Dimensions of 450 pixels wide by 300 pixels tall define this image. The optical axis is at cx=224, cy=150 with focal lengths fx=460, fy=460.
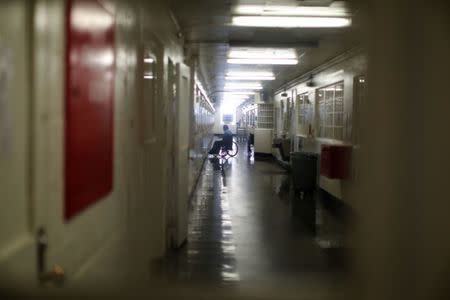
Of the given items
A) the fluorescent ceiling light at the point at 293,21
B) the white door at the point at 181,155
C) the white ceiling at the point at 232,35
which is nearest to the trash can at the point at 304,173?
the white ceiling at the point at 232,35

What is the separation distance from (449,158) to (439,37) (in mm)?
520

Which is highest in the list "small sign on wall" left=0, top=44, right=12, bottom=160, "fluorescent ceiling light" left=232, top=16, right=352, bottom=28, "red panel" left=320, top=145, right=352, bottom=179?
"fluorescent ceiling light" left=232, top=16, right=352, bottom=28

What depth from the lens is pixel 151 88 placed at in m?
3.57

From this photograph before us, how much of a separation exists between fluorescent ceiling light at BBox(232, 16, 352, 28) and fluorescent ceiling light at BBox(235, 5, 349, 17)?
0.13 metres

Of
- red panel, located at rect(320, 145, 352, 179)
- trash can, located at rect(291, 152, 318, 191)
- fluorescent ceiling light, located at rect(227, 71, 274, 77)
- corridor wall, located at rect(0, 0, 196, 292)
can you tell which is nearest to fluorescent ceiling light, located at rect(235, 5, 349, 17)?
corridor wall, located at rect(0, 0, 196, 292)

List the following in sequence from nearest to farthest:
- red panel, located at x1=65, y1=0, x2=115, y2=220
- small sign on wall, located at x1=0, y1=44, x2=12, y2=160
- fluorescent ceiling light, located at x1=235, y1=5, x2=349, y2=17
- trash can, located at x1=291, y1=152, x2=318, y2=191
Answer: small sign on wall, located at x1=0, y1=44, x2=12, y2=160
red panel, located at x1=65, y1=0, x2=115, y2=220
fluorescent ceiling light, located at x1=235, y1=5, x2=349, y2=17
trash can, located at x1=291, y1=152, x2=318, y2=191

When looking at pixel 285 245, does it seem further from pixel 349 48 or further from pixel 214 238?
pixel 349 48

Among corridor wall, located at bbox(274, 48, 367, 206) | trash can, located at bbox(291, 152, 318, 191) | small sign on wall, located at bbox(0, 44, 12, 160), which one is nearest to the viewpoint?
small sign on wall, located at bbox(0, 44, 12, 160)

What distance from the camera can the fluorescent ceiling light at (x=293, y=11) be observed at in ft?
16.1

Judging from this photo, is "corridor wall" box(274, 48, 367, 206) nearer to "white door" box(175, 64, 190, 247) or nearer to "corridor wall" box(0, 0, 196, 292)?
"white door" box(175, 64, 190, 247)

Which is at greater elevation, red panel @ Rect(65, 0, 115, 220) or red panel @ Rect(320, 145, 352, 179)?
red panel @ Rect(65, 0, 115, 220)

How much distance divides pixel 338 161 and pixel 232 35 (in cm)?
266

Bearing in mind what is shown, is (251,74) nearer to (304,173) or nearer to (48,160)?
(304,173)

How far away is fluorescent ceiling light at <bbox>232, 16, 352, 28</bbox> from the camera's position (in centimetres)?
528
